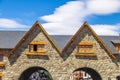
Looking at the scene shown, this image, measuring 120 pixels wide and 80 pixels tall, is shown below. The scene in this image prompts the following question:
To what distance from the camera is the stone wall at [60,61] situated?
3962 cm

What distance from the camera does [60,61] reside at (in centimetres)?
3978

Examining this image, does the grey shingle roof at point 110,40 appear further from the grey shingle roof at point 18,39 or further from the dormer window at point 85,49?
the dormer window at point 85,49

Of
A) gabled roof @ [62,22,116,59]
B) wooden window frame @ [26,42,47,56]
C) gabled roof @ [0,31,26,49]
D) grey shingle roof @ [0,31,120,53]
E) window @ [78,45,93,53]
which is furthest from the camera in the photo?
grey shingle roof @ [0,31,120,53]

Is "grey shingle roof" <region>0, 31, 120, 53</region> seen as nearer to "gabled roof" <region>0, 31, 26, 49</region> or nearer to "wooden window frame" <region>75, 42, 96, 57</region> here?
"gabled roof" <region>0, 31, 26, 49</region>

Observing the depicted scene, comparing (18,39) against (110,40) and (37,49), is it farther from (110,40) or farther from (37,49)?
(110,40)

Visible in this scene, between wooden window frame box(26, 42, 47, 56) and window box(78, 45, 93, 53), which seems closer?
window box(78, 45, 93, 53)

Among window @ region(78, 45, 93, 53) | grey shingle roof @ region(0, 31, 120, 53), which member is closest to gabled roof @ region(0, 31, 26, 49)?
grey shingle roof @ region(0, 31, 120, 53)

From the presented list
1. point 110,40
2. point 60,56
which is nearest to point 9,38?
point 60,56

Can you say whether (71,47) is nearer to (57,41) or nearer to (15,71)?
(57,41)

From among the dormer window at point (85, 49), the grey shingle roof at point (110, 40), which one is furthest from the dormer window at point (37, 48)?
the grey shingle roof at point (110, 40)

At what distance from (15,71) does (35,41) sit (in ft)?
17.1

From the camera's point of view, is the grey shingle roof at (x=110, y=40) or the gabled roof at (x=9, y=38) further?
the grey shingle roof at (x=110, y=40)

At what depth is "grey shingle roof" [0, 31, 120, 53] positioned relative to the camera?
138 feet

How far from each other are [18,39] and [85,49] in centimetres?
1085
